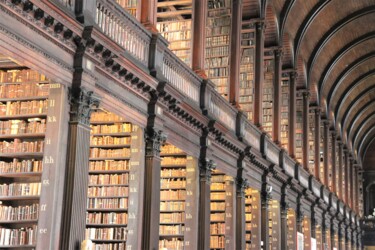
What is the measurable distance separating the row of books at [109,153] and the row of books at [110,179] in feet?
0.99

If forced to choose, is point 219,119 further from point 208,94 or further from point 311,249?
A: point 311,249

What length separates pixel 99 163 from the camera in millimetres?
10008

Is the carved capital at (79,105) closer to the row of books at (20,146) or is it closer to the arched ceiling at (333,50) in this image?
the row of books at (20,146)

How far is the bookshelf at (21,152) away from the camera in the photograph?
7848mm

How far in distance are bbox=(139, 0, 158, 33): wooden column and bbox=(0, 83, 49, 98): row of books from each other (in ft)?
7.37

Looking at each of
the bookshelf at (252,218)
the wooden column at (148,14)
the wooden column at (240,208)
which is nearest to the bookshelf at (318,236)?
the bookshelf at (252,218)

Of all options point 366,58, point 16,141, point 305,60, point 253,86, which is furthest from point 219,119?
point 366,58

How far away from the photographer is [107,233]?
9586mm

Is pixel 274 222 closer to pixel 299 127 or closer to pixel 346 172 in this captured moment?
pixel 299 127

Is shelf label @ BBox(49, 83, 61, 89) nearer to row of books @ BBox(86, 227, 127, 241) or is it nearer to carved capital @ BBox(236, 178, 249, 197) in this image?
row of books @ BBox(86, 227, 127, 241)

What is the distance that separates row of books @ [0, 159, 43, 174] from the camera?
8.03 m

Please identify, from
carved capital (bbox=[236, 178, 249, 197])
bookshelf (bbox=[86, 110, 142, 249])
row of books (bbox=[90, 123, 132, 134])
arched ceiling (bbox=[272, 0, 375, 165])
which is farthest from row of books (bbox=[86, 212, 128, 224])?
arched ceiling (bbox=[272, 0, 375, 165])

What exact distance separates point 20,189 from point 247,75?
967 centimetres

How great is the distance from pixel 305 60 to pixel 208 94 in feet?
36.3
